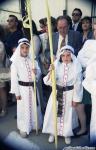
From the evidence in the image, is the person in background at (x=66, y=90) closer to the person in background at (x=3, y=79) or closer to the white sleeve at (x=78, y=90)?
the white sleeve at (x=78, y=90)

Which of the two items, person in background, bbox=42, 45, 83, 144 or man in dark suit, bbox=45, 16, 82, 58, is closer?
person in background, bbox=42, 45, 83, 144

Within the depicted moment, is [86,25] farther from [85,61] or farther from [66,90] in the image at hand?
[66,90]

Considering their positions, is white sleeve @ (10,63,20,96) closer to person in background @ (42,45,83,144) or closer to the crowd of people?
the crowd of people

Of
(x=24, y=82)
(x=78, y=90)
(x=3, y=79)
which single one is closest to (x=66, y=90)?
(x=78, y=90)

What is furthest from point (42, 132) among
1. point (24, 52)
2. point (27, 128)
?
point (24, 52)

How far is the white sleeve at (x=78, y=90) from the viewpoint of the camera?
5.00 metres

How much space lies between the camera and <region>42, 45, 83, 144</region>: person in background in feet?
16.3

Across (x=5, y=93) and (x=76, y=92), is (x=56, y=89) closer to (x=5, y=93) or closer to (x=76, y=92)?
(x=76, y=92)

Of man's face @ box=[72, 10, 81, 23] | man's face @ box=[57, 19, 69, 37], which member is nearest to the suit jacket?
man's face @ box=[57, 19, 69, 37]

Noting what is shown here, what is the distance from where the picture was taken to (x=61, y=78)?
5004mm

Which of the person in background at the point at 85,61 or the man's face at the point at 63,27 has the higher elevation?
the man's face at the point at 63,27

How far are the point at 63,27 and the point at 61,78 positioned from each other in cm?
81

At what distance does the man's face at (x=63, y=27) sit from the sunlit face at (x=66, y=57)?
56 cm

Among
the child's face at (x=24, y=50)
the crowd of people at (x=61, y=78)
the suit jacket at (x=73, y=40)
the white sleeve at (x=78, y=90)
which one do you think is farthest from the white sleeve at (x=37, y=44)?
the white sleeve at (x=78, y=90)
